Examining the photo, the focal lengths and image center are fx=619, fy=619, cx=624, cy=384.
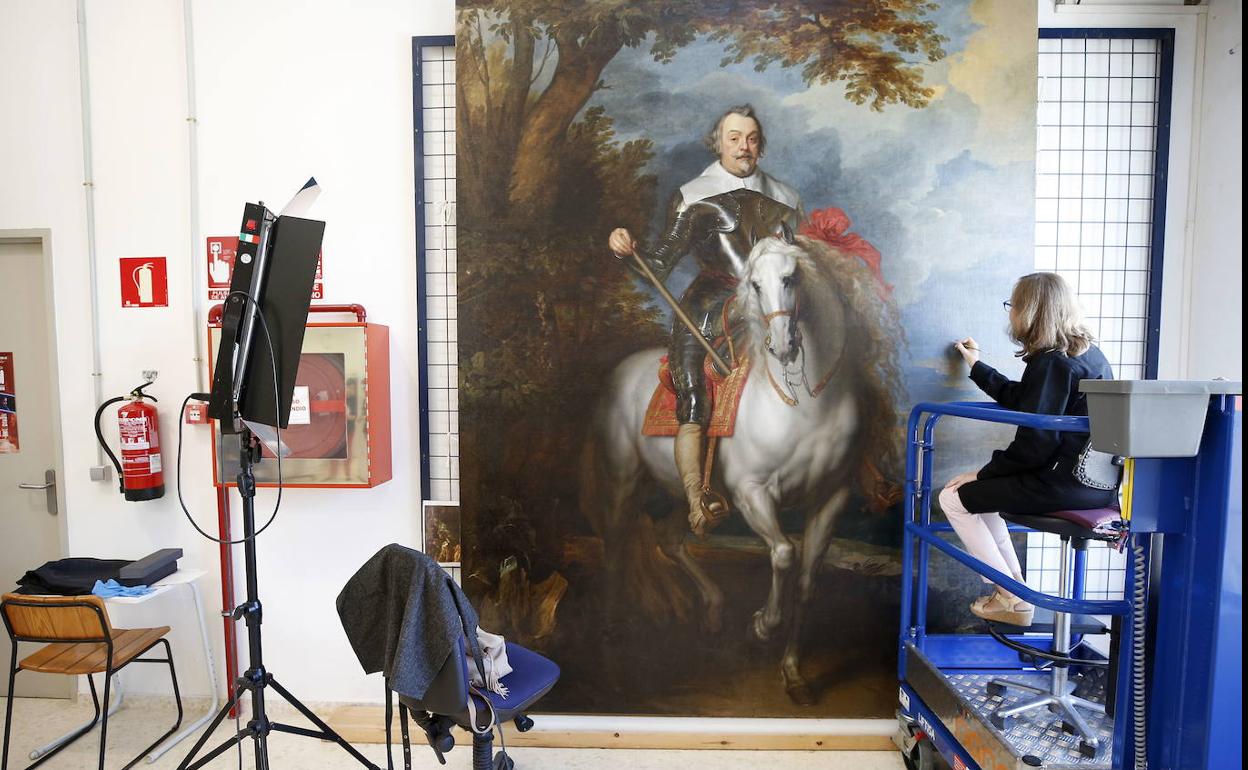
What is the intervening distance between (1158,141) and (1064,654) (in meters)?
2.26

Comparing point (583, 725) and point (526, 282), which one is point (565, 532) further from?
point (526, 282)

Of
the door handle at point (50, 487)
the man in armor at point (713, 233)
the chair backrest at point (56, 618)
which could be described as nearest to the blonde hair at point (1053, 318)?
the man in armor at point (713, 233)

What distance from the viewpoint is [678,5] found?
2.63 m

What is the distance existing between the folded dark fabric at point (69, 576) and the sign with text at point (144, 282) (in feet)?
3.94

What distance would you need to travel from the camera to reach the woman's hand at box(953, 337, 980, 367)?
8.69ft

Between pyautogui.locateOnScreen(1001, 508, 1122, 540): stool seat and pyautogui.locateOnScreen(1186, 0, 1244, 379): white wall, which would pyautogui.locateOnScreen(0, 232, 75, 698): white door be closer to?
pyautogui.locateOnScreen(1001, 508, 1122, 540): stool seat

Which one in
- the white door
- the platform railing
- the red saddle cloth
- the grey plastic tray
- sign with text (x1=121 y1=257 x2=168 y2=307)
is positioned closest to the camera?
the grey plastic tray

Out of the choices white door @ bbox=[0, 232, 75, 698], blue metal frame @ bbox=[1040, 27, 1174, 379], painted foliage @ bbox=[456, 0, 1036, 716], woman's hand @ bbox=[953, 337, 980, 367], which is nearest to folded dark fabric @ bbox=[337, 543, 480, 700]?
painted foliage @ bbox=[456, 0, 1036, 716]

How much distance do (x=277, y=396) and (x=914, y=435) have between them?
2307 millimetres

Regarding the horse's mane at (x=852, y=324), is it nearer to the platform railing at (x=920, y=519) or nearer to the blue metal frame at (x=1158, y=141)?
the platform railing at (x=920, y=519)

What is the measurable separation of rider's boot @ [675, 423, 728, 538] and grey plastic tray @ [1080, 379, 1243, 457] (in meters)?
1.53

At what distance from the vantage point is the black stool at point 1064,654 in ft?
6.42

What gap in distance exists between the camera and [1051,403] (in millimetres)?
2084

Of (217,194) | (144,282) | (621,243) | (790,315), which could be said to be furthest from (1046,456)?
(144,282)
